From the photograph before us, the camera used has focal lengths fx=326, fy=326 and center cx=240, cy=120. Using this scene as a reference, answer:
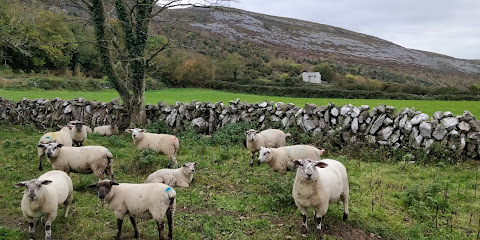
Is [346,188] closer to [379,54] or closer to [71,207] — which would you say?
[71,207]

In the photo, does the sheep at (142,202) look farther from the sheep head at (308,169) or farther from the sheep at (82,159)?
the sheep at (82,159)

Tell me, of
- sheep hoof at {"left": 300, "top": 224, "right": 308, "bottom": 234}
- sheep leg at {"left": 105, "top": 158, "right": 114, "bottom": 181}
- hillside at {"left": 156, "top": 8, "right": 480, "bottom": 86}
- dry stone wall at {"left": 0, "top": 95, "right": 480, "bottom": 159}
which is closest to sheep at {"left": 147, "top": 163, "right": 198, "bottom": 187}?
sheep leg at {"left": 105, "top": 158, "right": 114, "bottom": 181}

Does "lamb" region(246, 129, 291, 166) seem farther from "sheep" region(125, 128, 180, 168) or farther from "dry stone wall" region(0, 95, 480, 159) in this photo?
"sheep" region(125, 128, 180, 168)

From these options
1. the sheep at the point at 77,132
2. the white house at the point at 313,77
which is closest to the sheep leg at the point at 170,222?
the sheep at the point at 77,132

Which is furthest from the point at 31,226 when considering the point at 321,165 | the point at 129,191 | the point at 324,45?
the point at 324,45

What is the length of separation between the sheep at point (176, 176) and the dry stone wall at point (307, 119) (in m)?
6.06

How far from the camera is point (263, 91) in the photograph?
33.8 meters

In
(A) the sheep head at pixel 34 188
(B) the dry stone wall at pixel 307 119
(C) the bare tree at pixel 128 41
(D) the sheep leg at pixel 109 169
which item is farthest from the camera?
(C) the bare tree at pixel 128 41

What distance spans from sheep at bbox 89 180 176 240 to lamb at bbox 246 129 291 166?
16.8 feet

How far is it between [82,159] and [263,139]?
223 inches

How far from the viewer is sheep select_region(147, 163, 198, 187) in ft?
26.7

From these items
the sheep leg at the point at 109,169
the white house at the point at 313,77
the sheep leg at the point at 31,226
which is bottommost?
the sheep leg at the point at 31,226

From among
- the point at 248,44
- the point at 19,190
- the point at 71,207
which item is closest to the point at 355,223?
the point at 71,207

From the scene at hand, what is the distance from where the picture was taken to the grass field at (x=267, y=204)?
19.1 ft
